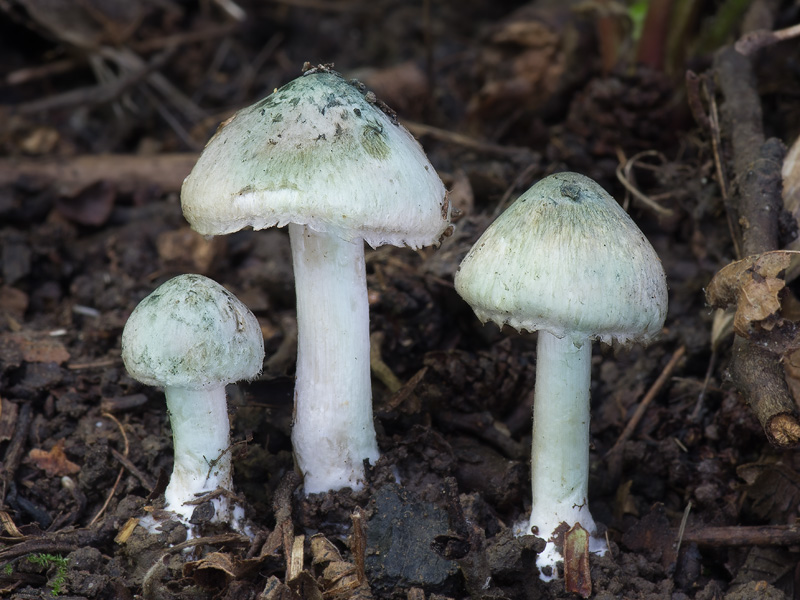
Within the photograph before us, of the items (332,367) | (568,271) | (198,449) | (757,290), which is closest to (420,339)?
(332,367)

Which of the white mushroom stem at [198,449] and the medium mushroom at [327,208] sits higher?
the medium mushroom at [327,208]

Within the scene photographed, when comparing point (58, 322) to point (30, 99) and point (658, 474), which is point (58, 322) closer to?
point (30, 99)

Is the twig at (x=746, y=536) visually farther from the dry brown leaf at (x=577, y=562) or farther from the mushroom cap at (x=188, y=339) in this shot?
the mushroom cap at (x=188, y=339)

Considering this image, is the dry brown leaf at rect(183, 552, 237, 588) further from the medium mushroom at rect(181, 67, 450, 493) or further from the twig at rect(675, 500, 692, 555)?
the twig at rect(675, 500, 692, 555)

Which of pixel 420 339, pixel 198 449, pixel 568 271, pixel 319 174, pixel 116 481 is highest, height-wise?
pixel 319 174

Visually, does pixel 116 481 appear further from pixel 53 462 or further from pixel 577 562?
pixel 577 562

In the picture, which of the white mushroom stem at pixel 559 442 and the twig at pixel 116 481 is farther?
the twig at pixel 116 481

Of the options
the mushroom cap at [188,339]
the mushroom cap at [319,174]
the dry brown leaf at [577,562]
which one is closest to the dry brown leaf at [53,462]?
the mushroom cap at [188,339]
